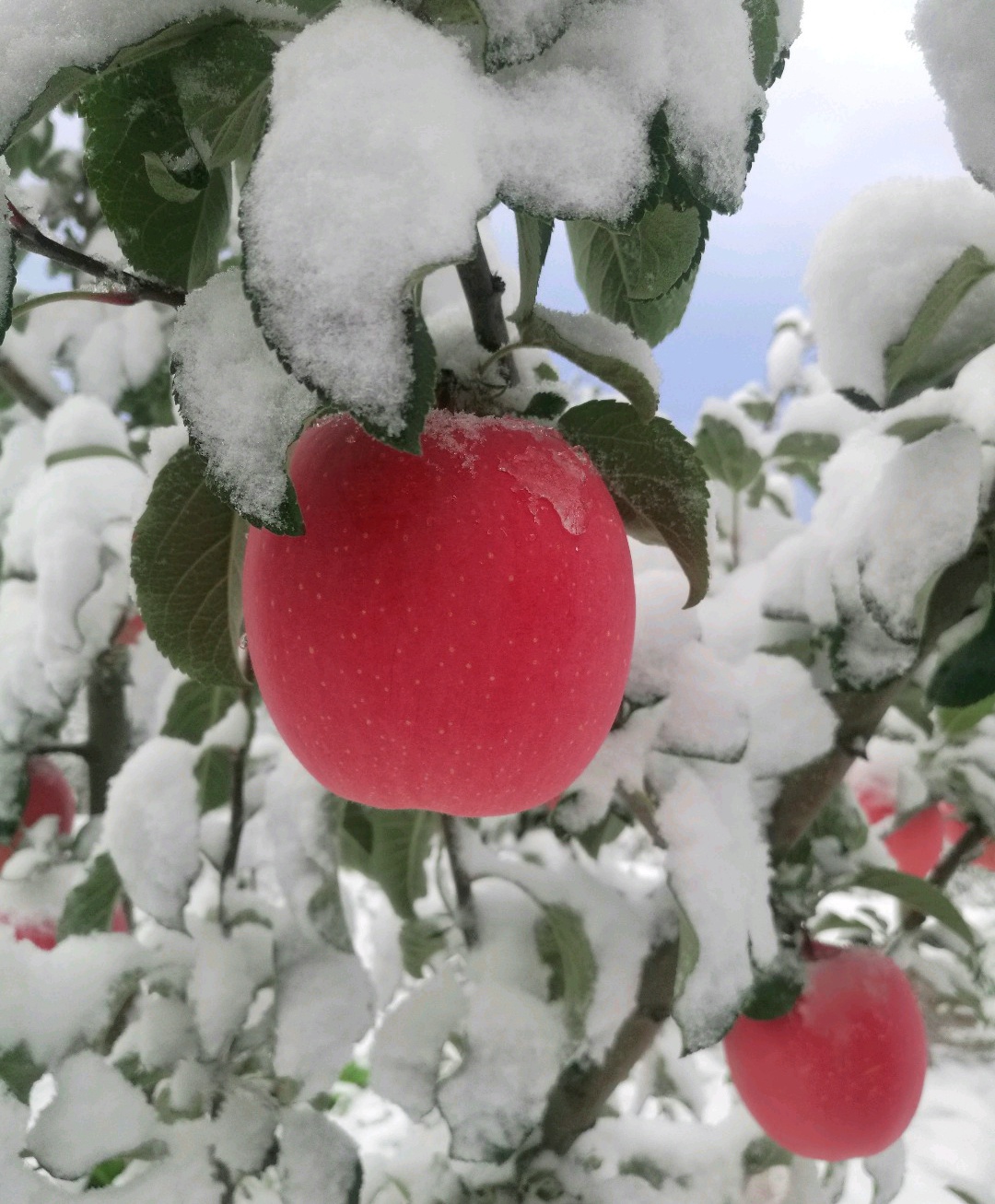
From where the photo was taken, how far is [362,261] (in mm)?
221

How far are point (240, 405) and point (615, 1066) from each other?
2.04 ft

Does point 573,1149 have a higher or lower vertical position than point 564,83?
lower

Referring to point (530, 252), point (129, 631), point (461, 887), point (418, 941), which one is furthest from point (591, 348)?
point (129, 631)

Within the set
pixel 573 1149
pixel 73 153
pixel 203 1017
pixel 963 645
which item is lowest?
pixel 573 1149

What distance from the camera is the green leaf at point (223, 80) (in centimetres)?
30

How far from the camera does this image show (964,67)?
0.91 ft

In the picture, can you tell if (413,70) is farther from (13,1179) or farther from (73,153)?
(73,153)

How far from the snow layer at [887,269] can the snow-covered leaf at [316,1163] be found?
22.2 inches

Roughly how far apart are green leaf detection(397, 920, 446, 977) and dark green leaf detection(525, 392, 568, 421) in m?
0.58

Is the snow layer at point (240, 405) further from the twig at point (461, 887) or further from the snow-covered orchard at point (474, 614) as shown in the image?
the twig at point (461, 887)

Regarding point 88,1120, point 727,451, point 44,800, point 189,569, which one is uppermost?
point 189,569

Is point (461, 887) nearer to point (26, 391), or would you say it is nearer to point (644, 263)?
point (644, 263)

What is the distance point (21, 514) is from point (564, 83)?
883mm

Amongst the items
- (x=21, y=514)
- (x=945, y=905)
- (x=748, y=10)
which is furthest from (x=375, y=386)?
(x=21, y=514)
